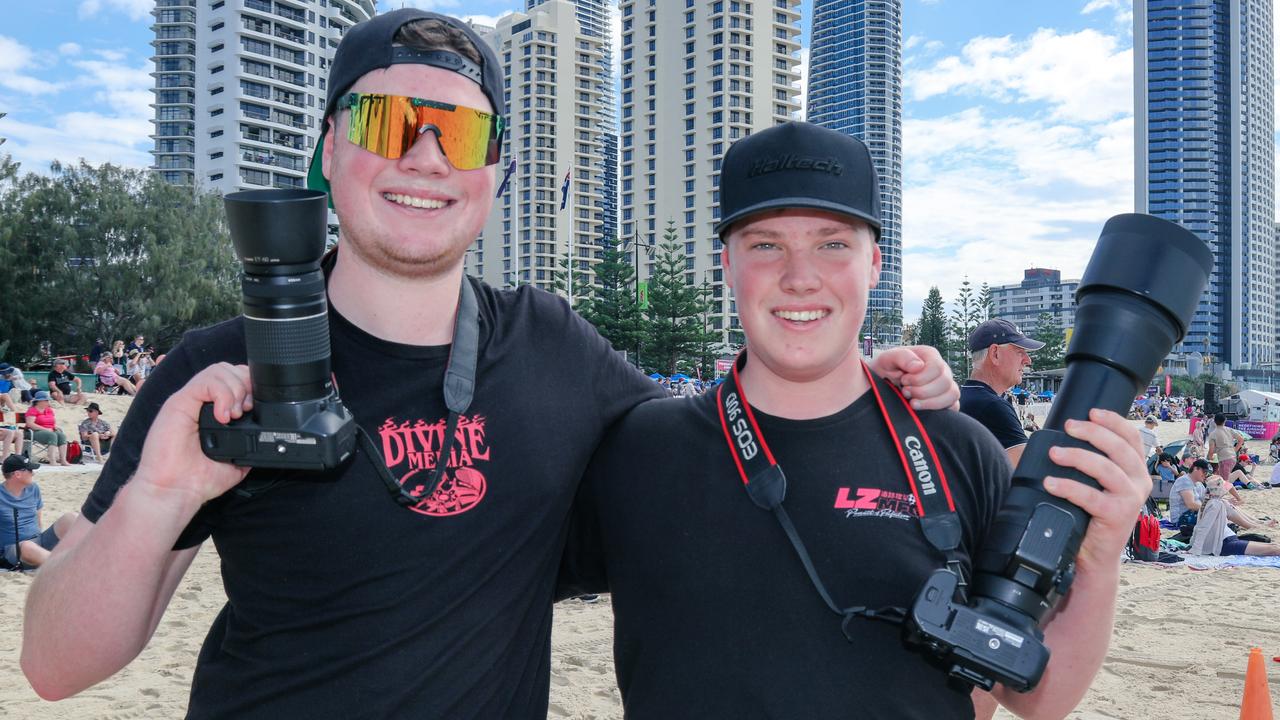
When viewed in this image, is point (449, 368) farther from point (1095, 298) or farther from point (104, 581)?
point (1095, 298)

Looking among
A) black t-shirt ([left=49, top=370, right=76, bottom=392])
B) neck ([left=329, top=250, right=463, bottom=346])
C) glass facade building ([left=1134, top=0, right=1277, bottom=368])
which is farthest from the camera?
glass facade building ([left=1134, top=0, right=1277, bottom=368])

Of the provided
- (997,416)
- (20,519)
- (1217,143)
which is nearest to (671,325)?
(20,519)

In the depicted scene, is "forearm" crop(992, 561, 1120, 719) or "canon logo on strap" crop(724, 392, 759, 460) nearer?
"forearm" crop(992, 561, 1120, 719)

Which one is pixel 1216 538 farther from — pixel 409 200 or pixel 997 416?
pixel 409 200

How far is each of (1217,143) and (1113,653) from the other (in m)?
132

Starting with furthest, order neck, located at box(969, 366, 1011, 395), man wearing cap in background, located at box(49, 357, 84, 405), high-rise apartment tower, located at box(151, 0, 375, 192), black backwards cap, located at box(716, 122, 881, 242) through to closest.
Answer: high-rise apartment tower, located at box(151, 0, 375, 192)
man wearing cap in background, located at box(49, 357, 84, 405)
neck, located at box(969, 366, 1011, 395)
black backwards cap, located at box(716, 122, 881, 242)

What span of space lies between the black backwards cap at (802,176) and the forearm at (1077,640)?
87 centimetres

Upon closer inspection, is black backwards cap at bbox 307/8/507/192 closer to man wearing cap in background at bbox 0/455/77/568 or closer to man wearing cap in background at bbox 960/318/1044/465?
man wearing cap in background at bbox 960/318/1044/465

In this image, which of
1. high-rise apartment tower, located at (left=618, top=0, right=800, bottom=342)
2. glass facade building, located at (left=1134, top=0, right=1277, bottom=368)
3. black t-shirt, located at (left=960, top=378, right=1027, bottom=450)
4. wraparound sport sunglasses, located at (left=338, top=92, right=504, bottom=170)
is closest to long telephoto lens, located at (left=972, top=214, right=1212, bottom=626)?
wraparound sport sunglasses, located at (left=338, top=92, right=504, bottom=170)

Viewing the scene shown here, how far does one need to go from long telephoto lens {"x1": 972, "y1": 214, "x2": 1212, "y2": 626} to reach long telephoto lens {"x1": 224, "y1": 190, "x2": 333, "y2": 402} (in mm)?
1294

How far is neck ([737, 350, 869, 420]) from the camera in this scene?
6.20 ft

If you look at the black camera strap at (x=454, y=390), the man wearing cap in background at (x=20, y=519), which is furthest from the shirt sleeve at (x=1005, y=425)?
the man wearing cap in background at (x=20, y=519)

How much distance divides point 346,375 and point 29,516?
28.8 ft

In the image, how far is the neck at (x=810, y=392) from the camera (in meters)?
1.89
